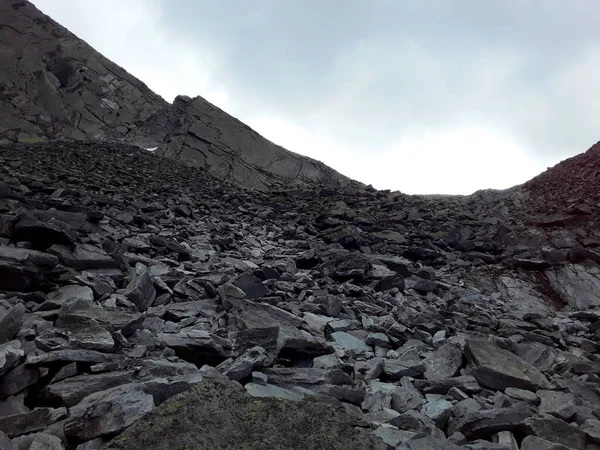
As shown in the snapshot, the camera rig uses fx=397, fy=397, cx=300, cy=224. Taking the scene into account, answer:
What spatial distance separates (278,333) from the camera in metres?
5.70

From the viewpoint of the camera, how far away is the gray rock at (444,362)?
5598mm

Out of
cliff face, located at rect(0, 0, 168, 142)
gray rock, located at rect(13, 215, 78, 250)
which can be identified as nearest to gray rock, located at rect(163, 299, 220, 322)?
gray rock, located at rect(13, 215, 78, 250)

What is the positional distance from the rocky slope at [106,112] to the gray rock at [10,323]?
927 inches

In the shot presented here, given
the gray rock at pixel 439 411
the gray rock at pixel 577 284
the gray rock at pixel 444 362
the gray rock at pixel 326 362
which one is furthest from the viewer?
the gray rock at pixel 577 284

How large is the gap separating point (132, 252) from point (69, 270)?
119 inches

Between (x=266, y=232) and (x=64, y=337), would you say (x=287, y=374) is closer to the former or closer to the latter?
(x=64, y=337)

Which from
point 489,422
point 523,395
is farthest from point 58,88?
point 489,422

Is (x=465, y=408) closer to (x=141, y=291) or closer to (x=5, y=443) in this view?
(x=5, y=443)

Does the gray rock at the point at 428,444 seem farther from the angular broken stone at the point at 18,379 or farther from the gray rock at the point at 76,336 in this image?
the angular broken stone at the point at 18,379

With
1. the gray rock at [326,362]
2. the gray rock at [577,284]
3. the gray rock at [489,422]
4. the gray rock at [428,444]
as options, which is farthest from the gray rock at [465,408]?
the gray rock at [577,284]

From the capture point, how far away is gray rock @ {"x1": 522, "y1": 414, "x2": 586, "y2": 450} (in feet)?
13.1

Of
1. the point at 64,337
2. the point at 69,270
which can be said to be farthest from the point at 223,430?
the point at 69,270

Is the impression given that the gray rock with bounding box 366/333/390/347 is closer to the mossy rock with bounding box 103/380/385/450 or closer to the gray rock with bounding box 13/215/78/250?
the mossy rock with bounding box 103/380/385/450

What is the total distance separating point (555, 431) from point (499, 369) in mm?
1305
